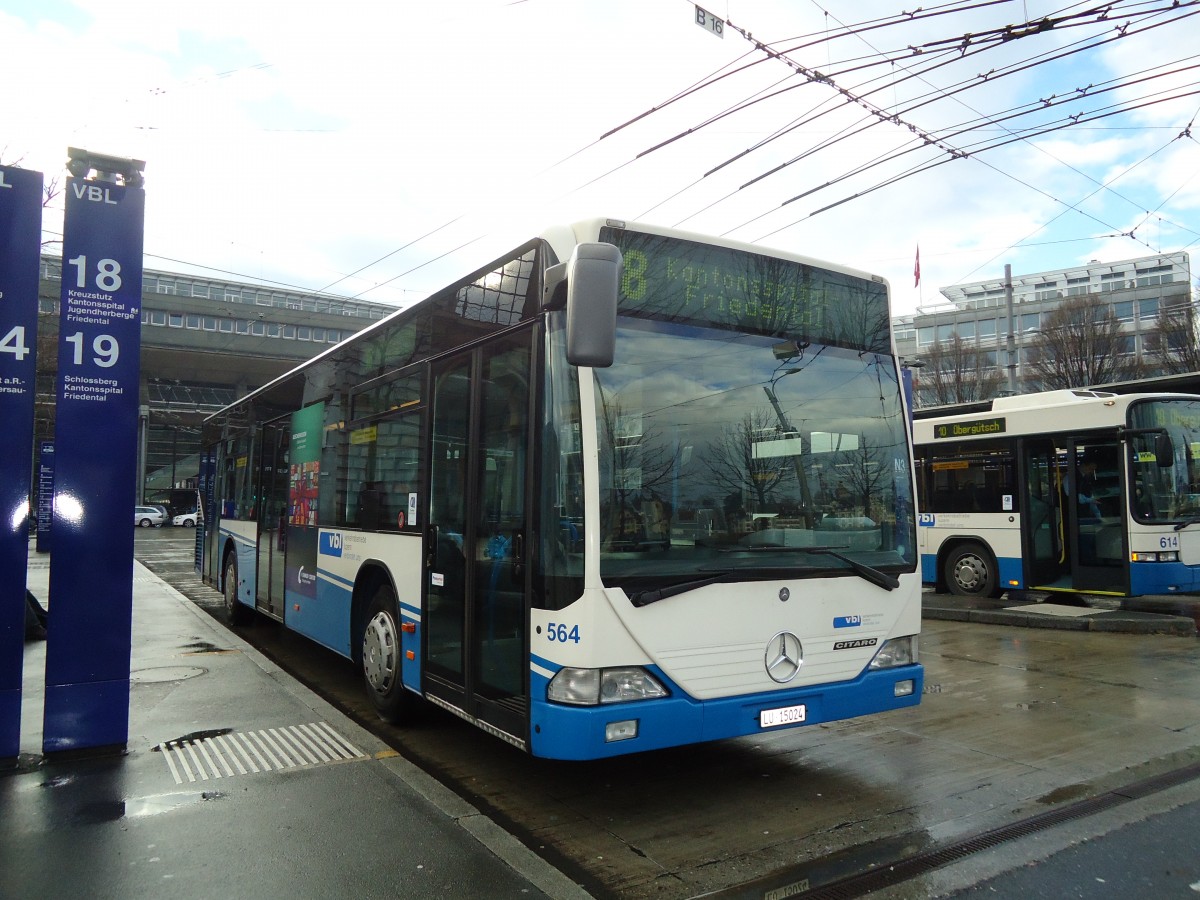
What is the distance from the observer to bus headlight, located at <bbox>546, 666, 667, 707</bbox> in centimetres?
431

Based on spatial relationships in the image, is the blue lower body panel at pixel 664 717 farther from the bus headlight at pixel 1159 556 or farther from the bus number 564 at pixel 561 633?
the bus headlight at pixel 1159 556

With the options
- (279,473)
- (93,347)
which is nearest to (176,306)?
(279,473)

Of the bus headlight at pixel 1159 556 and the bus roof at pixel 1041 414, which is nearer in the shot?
the bus headlight at pixel 1159 556

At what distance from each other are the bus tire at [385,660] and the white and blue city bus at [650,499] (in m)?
0.04

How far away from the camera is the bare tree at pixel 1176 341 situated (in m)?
29.3

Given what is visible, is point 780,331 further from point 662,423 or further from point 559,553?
point 559,553

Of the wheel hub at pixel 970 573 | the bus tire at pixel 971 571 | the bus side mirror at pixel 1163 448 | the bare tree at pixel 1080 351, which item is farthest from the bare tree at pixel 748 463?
the bare tree at pixel 1080 351

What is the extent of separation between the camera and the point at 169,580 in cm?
1806

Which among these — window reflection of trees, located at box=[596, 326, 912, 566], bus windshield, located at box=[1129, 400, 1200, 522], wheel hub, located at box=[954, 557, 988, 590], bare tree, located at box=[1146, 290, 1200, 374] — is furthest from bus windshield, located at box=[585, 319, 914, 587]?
bare tree, located at box=[1146, 290, 1200, 374]

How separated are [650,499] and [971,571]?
11674 mm

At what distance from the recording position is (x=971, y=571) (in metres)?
14.4

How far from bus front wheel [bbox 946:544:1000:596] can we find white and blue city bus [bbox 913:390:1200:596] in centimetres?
2

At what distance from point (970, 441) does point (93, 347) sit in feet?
42.4

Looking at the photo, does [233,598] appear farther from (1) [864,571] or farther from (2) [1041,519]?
(2) [1041,519]
